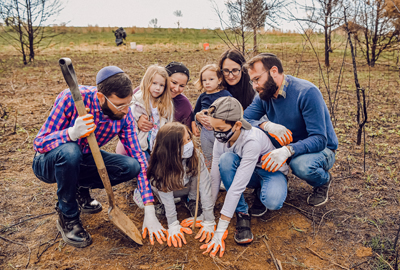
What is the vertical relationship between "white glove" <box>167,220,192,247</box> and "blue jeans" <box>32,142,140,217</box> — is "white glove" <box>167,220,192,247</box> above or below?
below

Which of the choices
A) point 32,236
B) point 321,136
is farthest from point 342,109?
point 32,236

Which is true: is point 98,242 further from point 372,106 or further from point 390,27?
point 390,27

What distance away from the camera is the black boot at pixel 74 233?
2.11 metres

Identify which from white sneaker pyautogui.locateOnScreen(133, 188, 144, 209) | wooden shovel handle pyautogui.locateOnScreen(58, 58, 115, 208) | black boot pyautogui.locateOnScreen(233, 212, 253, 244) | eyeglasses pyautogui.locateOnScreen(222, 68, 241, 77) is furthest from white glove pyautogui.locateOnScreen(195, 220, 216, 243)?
eyeglasses pyautogui.locateOnScreen(222, 68, 241, 77)

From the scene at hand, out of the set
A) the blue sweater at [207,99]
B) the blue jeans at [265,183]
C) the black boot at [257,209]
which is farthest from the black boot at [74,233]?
the blue sweater at [207,99]

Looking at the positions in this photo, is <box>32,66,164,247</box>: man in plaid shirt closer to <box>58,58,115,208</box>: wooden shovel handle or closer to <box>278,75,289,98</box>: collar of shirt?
<box>58,58,115,208</box>: wooden shovel handle

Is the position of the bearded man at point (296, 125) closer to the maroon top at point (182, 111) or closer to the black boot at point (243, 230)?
the black boot at point (243, 230)

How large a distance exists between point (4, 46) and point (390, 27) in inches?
703

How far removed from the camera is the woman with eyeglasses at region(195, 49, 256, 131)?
9.41 feet

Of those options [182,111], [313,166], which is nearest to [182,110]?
[182,111]

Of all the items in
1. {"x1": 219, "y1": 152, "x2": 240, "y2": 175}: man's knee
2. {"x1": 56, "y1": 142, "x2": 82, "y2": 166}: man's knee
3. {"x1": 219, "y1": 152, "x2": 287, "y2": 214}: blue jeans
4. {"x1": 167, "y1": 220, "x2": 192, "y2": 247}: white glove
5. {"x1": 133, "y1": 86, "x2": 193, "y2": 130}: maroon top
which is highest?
{"x1": 133, "y1": 86, "x2": 193, "y2": 130}: maroon top

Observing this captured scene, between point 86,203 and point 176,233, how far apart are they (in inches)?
36.0

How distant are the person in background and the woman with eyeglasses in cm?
7

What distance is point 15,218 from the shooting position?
96.5 inches
